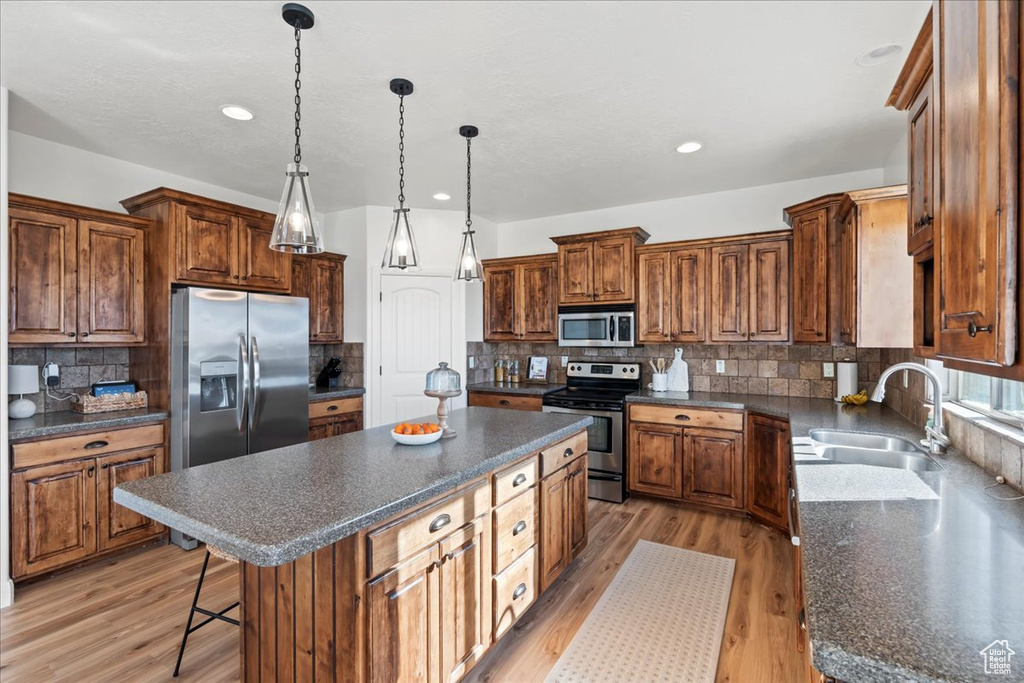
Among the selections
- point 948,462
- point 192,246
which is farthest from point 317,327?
point 948,462

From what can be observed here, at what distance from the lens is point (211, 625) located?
8.01 ft

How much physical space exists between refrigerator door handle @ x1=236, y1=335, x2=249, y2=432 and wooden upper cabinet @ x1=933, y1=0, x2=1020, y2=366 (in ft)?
12.7

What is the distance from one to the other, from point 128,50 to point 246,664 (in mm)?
2633

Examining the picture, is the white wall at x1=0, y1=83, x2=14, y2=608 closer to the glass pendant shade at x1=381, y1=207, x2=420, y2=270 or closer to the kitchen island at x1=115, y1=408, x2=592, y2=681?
the kitchen island at x1=115, y1=408, x2=592, y2=681

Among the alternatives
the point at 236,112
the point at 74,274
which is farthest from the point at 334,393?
the point at 236,112

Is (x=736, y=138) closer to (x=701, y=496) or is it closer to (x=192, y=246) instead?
(x=701, y=496)

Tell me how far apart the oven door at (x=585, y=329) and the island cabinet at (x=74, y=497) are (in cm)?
335

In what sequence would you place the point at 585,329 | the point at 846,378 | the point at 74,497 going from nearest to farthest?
the point at 74,497, the point at 846,378, the point at 585,329

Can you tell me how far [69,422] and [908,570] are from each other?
4.00m

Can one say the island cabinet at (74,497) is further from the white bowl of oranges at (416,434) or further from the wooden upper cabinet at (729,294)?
the wooden upper cabinet at (729,294)

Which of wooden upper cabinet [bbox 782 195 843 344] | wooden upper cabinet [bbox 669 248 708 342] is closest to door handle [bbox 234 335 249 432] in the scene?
wooden upper cabinet [bbox 669 248 708 342]

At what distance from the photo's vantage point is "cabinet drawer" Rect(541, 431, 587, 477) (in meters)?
2.54

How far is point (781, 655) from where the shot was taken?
2150 mm

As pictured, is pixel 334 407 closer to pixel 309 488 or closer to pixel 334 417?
pixel 334 417
